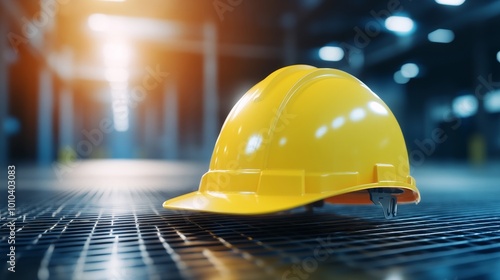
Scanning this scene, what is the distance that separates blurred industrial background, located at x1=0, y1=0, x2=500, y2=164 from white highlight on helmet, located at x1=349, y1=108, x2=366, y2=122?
960 centimetres

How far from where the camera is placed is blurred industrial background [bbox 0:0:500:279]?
1.46m

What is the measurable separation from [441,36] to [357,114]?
14.9 metres

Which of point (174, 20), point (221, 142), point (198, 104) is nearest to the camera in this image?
point (221, 142)

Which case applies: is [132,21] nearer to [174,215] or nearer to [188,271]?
[174,215]

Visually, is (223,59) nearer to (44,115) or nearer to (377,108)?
(44,115)

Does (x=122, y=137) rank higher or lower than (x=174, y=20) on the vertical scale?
lower

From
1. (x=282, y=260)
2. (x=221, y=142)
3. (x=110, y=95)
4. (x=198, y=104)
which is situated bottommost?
(x=282, y=260)

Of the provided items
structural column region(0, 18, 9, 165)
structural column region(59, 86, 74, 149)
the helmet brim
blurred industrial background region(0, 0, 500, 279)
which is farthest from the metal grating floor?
structural column region(59, 86, 74, 149)

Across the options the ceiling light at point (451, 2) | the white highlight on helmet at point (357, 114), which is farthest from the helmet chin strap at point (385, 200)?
the ceiling light at point (451, 2)

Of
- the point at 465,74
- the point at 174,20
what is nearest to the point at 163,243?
the point at 174,20

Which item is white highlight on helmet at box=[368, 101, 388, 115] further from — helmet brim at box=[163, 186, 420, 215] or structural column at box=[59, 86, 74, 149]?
A: structural column at box=[59, 86, 74, 149]

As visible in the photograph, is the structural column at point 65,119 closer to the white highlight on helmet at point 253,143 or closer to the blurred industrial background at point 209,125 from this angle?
→ the blurred industrial background at point 209,125

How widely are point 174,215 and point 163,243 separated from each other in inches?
34.6

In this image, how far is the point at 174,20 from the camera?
15375 mm
